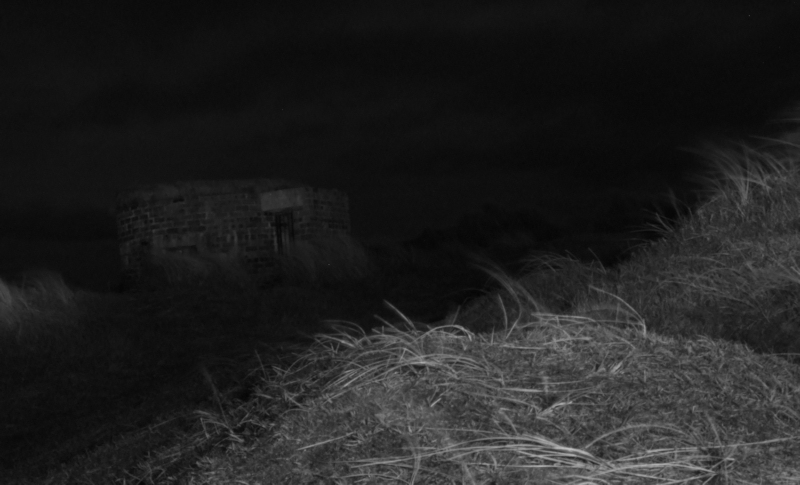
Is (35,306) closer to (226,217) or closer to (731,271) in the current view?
(226,217)

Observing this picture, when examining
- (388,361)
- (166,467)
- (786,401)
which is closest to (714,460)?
(786,401)

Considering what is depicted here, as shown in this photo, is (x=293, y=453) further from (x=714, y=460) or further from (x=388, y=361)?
(x=714, y=460)

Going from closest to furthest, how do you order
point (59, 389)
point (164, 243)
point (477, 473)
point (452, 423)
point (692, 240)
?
point (477, 473)
point (452, 423)
point (692, 240)
point (59, 389)
point (164, 243)

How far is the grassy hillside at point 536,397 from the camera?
2.12 meters

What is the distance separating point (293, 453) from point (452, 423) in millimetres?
550

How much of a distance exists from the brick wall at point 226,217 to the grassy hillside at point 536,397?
753 cm

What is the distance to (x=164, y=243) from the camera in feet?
46.5

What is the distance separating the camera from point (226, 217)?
556 inches

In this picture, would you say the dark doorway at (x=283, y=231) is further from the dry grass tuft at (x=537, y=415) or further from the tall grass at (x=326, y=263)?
the dry grass tuft at (x=537, y=415)

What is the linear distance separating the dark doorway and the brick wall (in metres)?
0.10

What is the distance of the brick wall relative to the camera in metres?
14.0

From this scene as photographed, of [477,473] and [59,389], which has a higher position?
[477,473]

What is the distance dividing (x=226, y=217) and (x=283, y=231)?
1158 mm

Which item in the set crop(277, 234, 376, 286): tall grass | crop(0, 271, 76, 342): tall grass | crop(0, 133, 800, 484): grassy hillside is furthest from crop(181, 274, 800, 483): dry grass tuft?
crop(277, 234, 376, 286): tall grass
